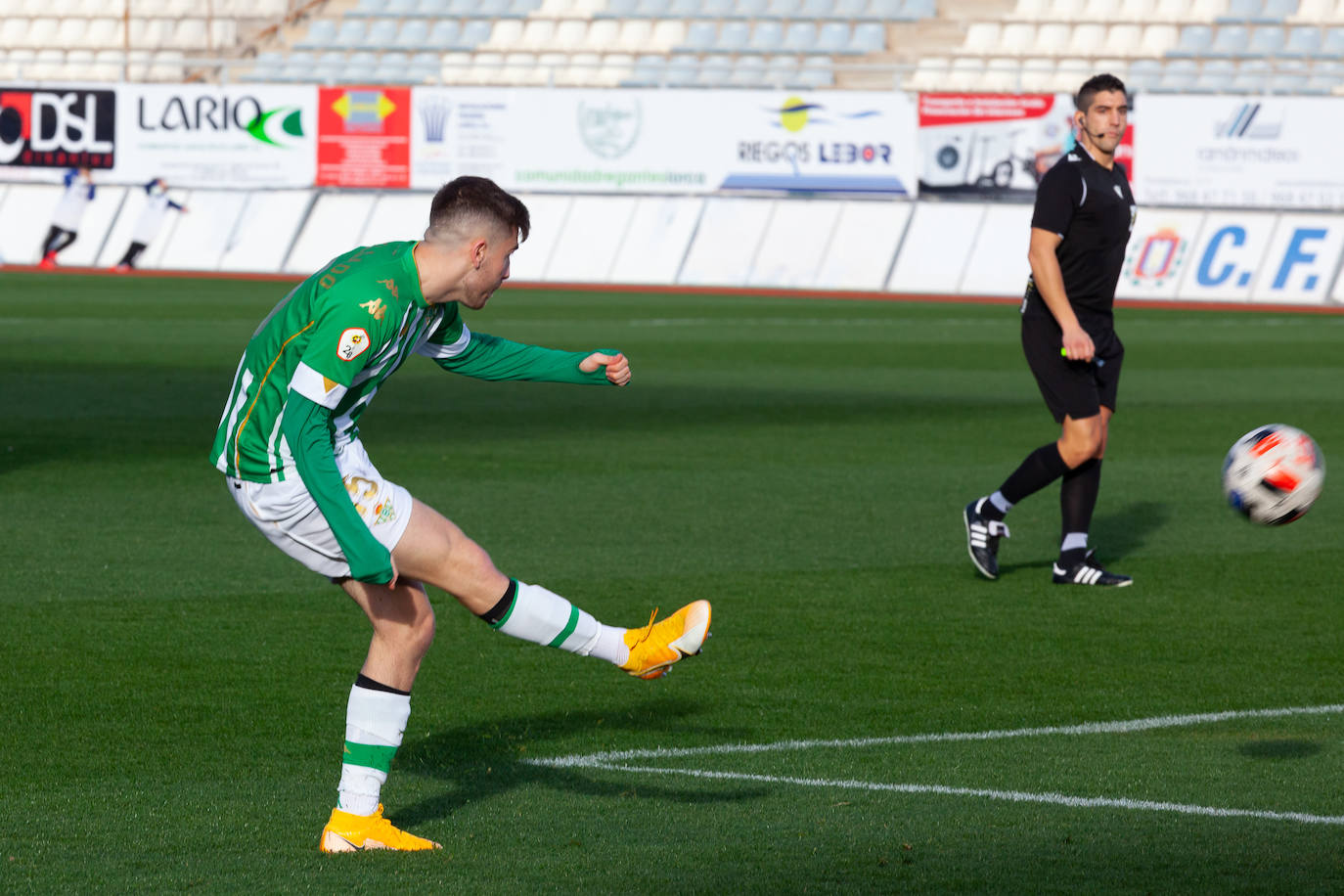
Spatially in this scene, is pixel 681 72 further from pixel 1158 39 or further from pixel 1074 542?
pixel 1074 542

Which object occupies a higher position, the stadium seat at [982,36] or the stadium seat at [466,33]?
the stadium seat at [982,36]

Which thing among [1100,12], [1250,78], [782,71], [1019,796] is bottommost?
[782,71]

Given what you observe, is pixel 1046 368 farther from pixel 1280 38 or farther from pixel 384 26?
pixel 384 26

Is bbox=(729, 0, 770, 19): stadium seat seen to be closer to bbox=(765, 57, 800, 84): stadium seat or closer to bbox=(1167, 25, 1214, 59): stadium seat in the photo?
bbox=(765, 57, 800, 84): stadium seat

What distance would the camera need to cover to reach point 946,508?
11.7m

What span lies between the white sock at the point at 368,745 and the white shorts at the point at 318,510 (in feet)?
1.11

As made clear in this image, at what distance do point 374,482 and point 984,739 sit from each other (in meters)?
2.35

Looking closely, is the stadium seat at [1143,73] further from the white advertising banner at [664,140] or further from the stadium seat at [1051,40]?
the white advertising banner at [664,140]

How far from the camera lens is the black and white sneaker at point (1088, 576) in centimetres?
938

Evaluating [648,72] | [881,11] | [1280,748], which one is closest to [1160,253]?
[881,11]

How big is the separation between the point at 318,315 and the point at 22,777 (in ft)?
6.04

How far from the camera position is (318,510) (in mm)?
4855

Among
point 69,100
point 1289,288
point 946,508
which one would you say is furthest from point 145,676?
point 69,100

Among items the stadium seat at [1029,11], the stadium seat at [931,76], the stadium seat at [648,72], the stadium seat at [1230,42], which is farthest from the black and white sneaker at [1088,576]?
the stadium seat at [1029,11]
